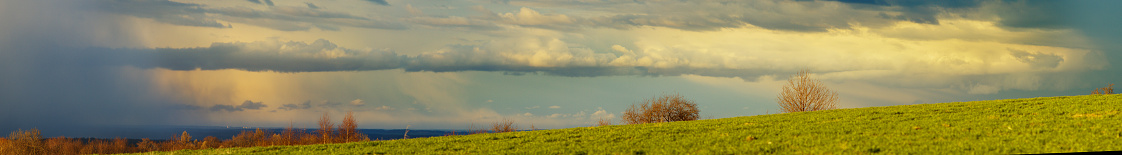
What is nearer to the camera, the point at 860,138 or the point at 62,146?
the point at 860,138

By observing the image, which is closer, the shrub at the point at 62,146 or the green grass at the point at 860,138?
the green grass at the point at 860,138

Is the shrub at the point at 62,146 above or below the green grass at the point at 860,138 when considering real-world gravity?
above

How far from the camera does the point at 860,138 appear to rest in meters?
22.9

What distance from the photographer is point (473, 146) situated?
2622cm

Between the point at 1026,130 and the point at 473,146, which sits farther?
the point at 473,146

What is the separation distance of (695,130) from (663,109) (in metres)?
50.2

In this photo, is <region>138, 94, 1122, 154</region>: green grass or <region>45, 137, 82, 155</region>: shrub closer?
<region>138, 94, 1122, 154</region>: green grass

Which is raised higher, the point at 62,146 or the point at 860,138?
the point at 62,146

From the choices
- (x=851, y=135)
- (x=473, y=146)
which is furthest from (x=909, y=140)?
(x=473, y=146)

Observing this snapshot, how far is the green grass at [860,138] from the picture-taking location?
65.6 feet

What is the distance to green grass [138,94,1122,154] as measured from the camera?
20.0 meters

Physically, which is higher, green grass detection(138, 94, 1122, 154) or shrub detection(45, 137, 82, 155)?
shrub detection(45, 137, 82, 155)

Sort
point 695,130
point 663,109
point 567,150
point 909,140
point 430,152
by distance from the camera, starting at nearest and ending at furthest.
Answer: point 909,140 < point 567,150 < point 430,152 < point 695,130 < point 663,109

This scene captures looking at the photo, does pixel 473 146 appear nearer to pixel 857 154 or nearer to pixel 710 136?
pixel 710 136
